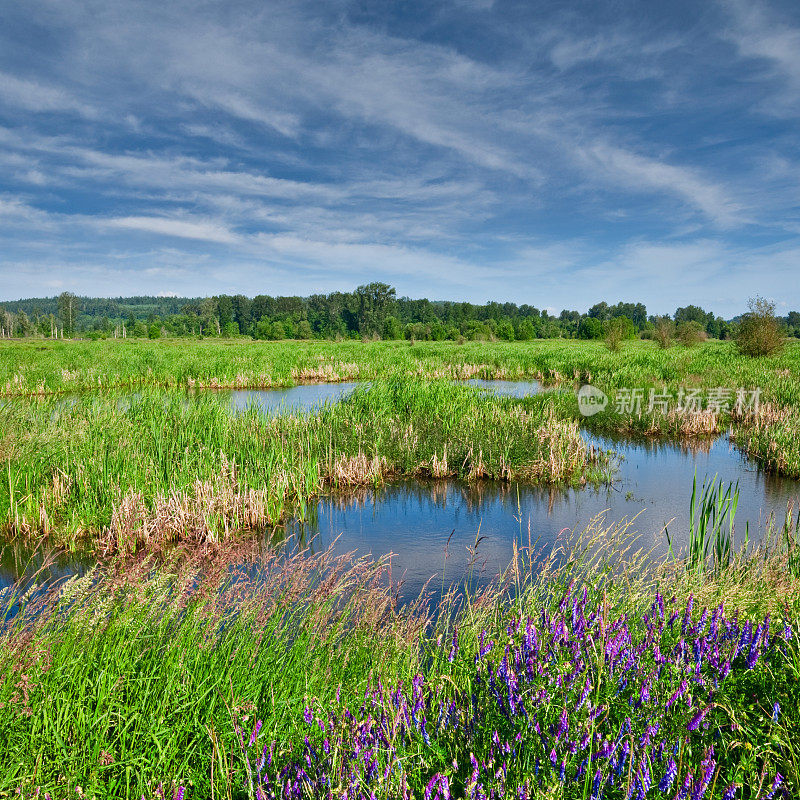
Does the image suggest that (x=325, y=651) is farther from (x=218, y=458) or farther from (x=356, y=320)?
(x=356, y=320)

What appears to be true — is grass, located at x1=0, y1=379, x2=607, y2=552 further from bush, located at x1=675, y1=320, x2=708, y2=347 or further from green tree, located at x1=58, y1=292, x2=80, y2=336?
green tree, located at x1=58, y1=292, x2=80, y2=336

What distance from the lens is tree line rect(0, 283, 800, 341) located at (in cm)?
9319

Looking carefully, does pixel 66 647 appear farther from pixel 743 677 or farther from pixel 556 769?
pixel 743 677

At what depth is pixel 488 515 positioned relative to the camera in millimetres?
8273

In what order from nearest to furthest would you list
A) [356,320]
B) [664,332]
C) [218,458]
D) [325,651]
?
[325,651]
[218,458]
[664,332]
[356,320]

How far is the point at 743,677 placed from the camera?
7.02ft

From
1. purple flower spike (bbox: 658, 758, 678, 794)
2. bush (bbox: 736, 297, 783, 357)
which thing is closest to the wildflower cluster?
purple flower spike (bbox: 658, 758, 678, 794)

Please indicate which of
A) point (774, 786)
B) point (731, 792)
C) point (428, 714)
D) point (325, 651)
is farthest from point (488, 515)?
point (731, 792)

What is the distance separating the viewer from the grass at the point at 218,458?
7.03m

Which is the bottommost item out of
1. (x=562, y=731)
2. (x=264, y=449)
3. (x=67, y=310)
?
(x=264, y=449)

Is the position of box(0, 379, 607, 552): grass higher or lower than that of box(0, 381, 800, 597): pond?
higher

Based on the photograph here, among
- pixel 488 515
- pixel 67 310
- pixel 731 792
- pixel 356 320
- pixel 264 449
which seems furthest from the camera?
pixel 67 310

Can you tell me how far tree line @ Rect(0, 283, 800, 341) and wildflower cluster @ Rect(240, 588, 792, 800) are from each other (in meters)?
79.4

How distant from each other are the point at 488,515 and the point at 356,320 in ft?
341
